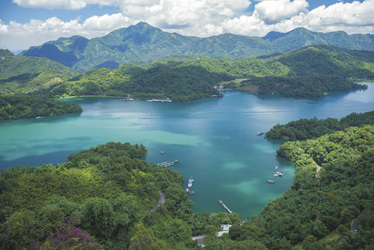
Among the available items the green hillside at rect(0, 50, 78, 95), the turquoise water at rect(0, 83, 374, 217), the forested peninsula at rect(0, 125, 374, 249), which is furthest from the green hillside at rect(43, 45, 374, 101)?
the forested peninsula at rect(0, 125, 374, 249)

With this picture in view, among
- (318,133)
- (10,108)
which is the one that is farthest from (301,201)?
(10,108)

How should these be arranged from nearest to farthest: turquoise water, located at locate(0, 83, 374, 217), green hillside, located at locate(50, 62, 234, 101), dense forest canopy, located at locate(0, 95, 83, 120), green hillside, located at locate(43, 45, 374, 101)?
turquoise water, located at locate(0, 83, 374, 217), dense forest canopy, located at locate(0, 95, 83, 120), green hillside, located at locate(50, 62, 234, 101), green hillside, located at locate(43, 45, 374, 101)

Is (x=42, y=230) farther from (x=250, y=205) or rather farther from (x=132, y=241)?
(x=250, y=205)

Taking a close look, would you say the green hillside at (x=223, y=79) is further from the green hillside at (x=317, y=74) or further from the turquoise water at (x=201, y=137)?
the turquoise water at (x=201, y=137)

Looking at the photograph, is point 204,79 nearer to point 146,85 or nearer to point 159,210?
point 146,85

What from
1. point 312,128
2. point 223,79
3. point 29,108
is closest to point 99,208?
point 312,128

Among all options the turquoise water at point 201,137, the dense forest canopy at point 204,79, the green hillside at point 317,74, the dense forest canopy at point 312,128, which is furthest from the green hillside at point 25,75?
the dense forest canopy at point 312,128

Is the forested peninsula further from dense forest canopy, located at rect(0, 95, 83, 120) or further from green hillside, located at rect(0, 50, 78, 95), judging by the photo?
green hillside, located at rect(0, 50, 78, 95)

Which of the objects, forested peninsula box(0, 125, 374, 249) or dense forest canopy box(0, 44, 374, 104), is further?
dense forest canopy box(0, 44, 374, 104)
